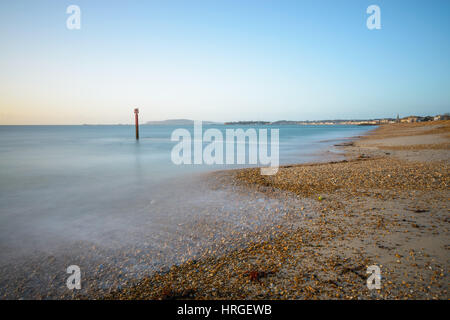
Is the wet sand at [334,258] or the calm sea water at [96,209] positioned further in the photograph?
the calm sea water at [96,209]

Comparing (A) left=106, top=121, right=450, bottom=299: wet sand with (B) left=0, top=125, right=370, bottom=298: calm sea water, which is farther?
(B) left=0, top=125, right=370, bottom=298: calm sea water

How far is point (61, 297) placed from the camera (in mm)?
3871

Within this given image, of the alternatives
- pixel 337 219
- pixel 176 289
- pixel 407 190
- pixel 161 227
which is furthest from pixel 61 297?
pixel 407 190

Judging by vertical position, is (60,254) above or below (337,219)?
below

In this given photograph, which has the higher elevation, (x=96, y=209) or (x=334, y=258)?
(x=334, y=258)

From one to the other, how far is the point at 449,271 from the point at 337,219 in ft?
7.76

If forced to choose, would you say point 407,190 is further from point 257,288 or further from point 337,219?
point 257,288

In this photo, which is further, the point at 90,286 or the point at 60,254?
the point at 60,254

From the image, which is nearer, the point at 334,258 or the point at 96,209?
the point at 334,258

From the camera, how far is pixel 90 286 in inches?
160
